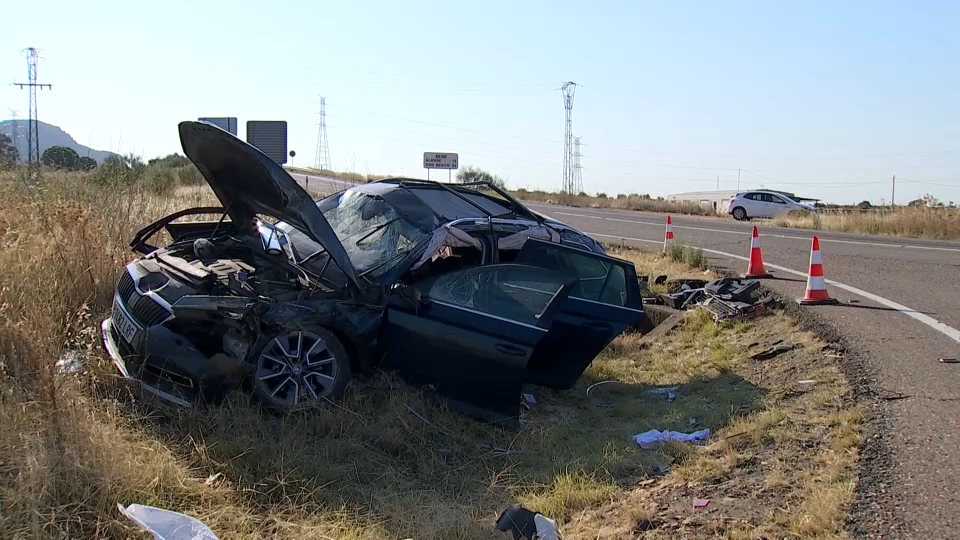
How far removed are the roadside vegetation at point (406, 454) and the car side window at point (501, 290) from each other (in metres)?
0.81

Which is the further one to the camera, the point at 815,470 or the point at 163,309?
the point at 163,309

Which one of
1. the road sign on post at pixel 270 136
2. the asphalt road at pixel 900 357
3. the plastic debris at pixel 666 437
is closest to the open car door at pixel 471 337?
the plastic debris at pixel 666 437

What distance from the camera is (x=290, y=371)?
5.29m

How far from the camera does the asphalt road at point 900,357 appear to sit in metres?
3.55

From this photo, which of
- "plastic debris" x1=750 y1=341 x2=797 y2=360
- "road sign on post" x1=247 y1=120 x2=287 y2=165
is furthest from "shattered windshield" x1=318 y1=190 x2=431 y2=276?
"road sign on post" x1=247 y1=120 x2=287 y2=165

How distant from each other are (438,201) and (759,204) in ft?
95.8

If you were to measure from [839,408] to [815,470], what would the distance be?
1068 millimetres

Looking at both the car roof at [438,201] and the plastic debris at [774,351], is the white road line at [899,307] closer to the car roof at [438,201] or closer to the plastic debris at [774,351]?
the plastic debris at [774,351]

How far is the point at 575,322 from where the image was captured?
621cm

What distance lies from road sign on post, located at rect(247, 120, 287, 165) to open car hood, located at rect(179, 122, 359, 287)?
23.9ft

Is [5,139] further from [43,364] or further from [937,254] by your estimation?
[937,254]

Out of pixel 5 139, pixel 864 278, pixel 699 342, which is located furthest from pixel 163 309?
pixel 864 278

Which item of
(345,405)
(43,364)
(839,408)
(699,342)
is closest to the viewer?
(43,364)

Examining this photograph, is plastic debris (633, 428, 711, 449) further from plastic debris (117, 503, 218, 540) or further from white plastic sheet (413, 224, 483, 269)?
plastic debris (117, 503, 218, 540)
